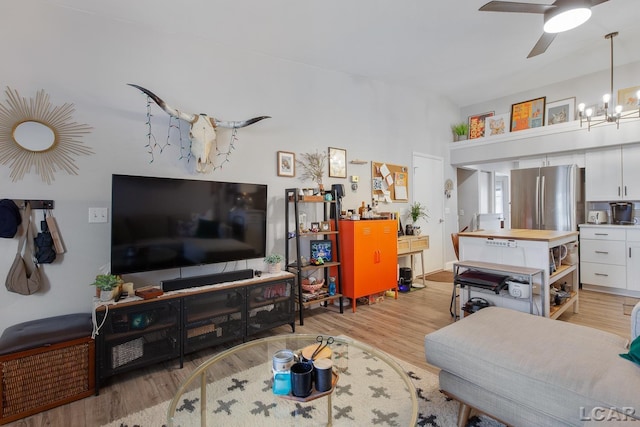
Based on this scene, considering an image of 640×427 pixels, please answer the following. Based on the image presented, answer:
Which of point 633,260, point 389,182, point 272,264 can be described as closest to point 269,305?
point 272,264

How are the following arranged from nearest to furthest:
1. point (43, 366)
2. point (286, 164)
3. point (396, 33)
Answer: point (43, 366)
point (396, 33)
point (286, 164)

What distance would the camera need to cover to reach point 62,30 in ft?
7.63

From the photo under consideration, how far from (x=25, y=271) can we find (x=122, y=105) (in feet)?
4.77

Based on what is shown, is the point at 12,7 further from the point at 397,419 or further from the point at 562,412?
the point at 562,412

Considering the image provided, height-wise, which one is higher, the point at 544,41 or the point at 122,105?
the point at 544,41

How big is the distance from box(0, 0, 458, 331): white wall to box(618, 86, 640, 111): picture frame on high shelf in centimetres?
406

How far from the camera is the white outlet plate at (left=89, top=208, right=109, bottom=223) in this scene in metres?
2.41

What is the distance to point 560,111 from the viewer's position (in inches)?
186

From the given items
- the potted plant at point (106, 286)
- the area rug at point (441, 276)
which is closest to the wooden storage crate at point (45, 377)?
the potted plant at point (106, 286)

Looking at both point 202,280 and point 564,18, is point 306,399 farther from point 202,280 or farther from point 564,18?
point 564,18

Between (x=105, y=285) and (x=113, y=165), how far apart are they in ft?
3.28

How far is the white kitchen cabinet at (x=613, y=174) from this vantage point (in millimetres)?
3975

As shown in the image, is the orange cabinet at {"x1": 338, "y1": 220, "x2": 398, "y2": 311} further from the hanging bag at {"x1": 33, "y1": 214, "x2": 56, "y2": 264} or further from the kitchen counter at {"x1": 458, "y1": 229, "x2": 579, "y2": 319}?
the hanging bag at {"x1": 33, "y1": 214, "x2": 56, "y2": 264}

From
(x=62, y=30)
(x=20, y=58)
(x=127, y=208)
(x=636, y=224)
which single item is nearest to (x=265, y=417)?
(x=127, y=208)
